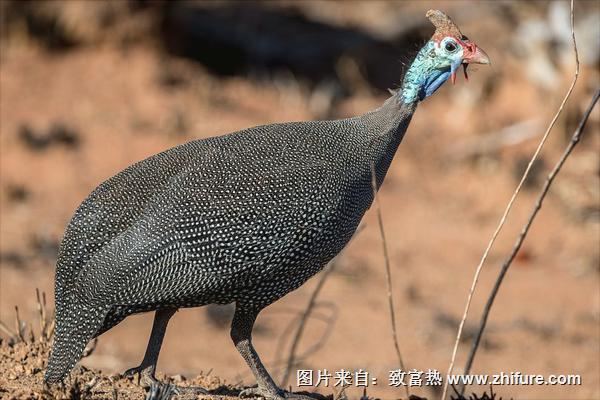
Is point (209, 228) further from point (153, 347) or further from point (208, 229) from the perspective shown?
point (153, 347)

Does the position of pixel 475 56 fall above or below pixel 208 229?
above

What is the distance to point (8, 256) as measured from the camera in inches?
324

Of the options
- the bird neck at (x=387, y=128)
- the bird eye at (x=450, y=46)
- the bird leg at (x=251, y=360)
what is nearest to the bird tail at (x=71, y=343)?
the bird leg at (x=251, y=360)

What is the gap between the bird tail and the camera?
12.4ft

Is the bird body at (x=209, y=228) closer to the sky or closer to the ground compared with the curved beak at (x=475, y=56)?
closer to the ground

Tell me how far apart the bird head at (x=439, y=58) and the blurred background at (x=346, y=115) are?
2.83 metres

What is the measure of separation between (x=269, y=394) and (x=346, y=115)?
24.0 ft

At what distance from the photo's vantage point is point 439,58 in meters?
4.23

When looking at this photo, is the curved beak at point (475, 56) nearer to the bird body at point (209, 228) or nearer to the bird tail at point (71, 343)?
the bird body at point (209, 228)

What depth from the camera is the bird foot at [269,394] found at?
4.18m

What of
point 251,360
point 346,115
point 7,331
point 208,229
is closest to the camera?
point 208,229

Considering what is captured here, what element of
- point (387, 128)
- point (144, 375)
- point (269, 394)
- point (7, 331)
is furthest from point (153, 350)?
point (387, 128)

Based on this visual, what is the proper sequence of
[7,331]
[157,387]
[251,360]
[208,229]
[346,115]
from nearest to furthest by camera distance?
1. [157,387]
2. [208,229]
3. [251,360]
4. [7,331]
5. [346,115]

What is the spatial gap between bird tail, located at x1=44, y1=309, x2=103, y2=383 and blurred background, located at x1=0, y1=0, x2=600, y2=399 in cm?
273
